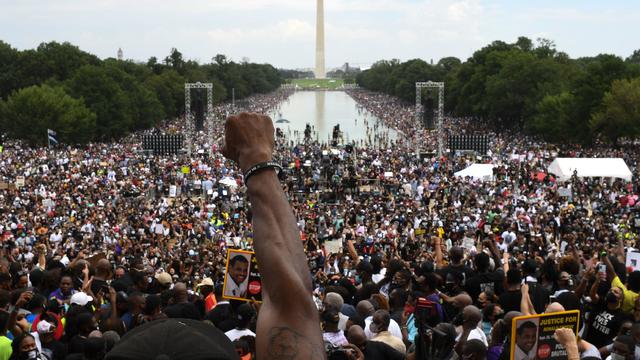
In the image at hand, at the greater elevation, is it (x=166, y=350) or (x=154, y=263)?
(x=166, y=350)

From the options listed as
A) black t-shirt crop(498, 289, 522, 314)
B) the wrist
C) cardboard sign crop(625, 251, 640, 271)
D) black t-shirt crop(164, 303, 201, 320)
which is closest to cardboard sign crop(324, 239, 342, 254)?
cardboard sign crop(625, 251, 640, 271)

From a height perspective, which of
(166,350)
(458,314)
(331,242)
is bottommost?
(331,242)

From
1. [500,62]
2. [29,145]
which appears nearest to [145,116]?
[29,145]

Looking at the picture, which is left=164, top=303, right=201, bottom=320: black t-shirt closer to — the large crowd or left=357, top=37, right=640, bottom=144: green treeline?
the large crowd

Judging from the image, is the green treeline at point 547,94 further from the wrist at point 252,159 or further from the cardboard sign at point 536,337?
the wrist at point 252,159

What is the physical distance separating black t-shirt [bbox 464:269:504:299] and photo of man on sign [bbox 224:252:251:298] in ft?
8.07

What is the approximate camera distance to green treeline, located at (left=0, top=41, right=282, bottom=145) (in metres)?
58.2

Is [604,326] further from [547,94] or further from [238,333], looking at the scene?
[547,94]

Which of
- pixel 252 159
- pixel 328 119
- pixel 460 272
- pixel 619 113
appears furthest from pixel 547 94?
pixel 252 159

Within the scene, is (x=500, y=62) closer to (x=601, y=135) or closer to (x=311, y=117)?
(x=601, y=135)

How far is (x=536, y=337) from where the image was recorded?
199 inches

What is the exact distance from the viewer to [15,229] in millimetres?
23578

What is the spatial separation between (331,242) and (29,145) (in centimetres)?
4165

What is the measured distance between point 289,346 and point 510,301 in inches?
228
